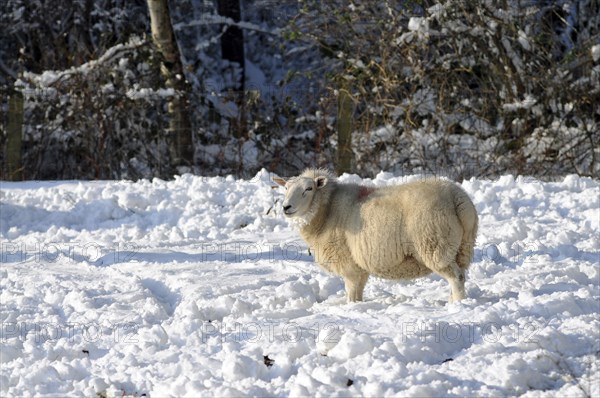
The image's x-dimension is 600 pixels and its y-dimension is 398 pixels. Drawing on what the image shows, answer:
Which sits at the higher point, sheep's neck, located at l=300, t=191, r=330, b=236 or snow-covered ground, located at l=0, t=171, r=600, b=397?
sheep's neck, located at l=300, t=191, r=330, b=236

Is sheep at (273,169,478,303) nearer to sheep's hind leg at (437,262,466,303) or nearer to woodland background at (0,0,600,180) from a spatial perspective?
sheep's hind leg at (437,262,466,303)

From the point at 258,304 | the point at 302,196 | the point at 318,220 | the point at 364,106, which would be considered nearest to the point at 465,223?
the point at 318,220

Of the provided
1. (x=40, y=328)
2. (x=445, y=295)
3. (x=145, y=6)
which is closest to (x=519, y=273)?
(x=445, y=295)

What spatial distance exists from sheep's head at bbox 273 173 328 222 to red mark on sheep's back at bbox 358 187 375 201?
32 centimetres

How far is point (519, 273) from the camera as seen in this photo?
7715 mm

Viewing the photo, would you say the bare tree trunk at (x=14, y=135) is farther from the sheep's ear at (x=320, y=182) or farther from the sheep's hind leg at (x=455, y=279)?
the sheep's hind leg at (x=455, y=279)

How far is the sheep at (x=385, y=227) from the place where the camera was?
22.6 feet

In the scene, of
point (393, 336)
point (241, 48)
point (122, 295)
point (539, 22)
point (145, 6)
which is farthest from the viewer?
point (241, 48)

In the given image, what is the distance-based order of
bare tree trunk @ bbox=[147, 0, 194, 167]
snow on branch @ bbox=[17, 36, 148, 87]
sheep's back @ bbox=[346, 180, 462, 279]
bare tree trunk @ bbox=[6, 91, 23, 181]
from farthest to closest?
bare tree trunk @ bbox=[147, 0, 194, 167] → snow on branch @ bbox=[17, 36, 148, 87] → bare tree trunk @ bbox=[6, 91, 23, 181] → sheep's back @ bbox=[346, 180, 462, 279]

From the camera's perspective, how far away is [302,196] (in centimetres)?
751

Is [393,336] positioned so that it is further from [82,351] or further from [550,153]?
[550,153]

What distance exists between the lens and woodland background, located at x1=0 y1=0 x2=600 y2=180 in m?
13.3

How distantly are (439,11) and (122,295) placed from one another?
792 cm

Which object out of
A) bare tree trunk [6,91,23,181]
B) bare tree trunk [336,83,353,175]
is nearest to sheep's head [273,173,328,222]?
bare tree trunk [336,83,353,175]
